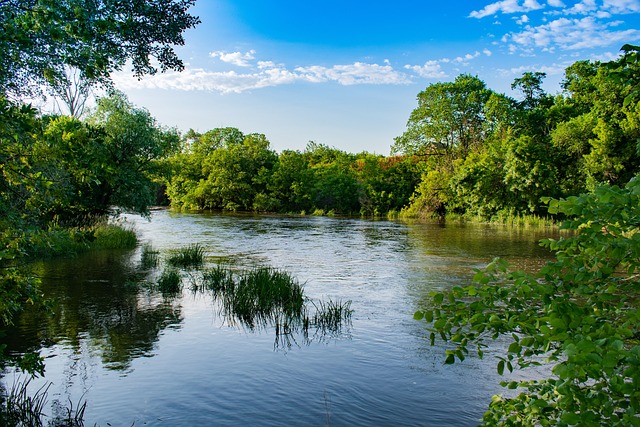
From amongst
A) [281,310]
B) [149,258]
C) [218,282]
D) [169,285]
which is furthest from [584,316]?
[149,258]

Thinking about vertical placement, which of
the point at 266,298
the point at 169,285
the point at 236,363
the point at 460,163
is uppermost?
the point at 460,163

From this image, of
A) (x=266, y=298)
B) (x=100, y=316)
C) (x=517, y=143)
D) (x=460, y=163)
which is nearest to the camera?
(x=100, y=316)

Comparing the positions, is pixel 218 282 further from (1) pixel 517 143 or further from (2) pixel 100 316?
(1) pixel 517 143

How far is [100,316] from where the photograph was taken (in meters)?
11.9

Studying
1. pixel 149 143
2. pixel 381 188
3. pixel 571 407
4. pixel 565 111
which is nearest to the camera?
pixel 571 407

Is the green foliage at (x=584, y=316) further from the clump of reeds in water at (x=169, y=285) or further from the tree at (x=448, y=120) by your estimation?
the tree at (x=448, y=120)

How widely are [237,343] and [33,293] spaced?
5465 millimetres

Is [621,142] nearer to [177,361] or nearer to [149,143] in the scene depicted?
[149,143]

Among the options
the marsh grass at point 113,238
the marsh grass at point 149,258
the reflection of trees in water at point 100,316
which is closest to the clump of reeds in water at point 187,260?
the marsh grass at point 149,258

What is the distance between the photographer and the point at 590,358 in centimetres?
242

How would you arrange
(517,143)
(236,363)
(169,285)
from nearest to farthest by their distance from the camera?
(236,363), (169,285), (517,143)

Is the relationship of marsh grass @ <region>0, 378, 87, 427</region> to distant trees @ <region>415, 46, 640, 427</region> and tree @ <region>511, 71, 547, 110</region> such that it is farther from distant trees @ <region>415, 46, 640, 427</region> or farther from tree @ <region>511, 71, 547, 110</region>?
tree @ <region>511, 71, 547, 110</region>

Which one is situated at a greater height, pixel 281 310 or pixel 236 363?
pixel 281 310

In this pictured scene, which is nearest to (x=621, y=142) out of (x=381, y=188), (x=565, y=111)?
(x=565, y=111)
